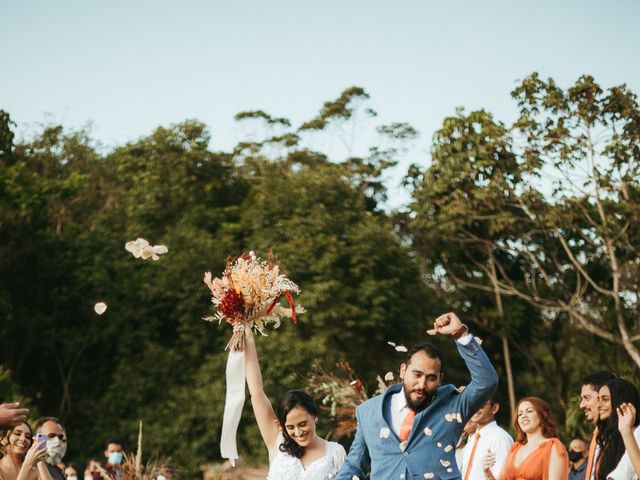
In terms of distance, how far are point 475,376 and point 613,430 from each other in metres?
1.93

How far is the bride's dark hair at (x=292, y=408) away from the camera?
6.29 meters

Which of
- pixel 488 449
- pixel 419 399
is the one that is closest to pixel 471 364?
pixel 419 399

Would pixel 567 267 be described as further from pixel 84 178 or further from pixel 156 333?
pixel 84 178

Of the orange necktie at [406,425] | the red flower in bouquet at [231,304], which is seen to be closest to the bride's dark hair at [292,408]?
the red flower in bouquet at [231,304]

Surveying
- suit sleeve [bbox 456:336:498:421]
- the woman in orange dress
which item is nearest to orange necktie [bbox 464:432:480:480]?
the woman in orange dress

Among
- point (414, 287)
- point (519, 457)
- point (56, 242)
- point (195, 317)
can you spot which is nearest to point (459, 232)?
point (414, 287)

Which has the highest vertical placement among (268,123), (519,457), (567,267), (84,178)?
(268,123)

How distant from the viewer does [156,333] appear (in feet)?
90.9

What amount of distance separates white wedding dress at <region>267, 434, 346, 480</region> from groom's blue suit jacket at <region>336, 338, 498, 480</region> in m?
1.02

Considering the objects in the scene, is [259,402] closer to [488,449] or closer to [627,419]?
[488,449]

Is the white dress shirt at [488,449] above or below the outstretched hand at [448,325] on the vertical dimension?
below

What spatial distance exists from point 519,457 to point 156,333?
2147 centimetres

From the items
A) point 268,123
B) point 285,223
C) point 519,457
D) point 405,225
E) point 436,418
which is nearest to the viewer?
point 436,418

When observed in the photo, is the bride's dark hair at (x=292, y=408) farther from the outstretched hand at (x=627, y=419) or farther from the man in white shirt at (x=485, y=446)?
the outstretched hand at (x=627, y=419)
